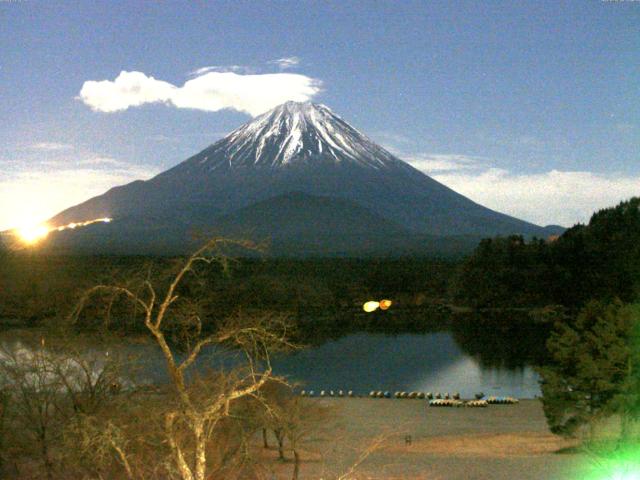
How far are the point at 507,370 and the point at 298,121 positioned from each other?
114 metres

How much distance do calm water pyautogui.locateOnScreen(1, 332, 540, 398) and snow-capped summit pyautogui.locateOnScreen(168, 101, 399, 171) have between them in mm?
102216

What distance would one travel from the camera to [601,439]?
14219 mm

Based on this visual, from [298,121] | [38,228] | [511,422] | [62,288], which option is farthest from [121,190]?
[38,228]

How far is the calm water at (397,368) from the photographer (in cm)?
2817

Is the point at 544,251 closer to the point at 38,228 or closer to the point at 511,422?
the point at 511,422

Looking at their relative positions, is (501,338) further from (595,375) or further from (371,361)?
(595,375)

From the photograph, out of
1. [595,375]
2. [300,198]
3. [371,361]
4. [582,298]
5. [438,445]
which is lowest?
[371,361]

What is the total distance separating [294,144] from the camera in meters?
144

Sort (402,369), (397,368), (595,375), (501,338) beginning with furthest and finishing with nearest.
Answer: (501,338), (397,368), (402,369), (595,375)

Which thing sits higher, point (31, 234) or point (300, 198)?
point (300, 198)

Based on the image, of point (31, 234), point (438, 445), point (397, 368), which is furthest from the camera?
point (397, 368)

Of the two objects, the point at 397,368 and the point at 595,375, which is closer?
the point at 595,375

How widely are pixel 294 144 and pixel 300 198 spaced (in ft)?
58.1

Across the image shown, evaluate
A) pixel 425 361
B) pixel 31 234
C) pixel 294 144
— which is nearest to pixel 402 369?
pixel 425 361
